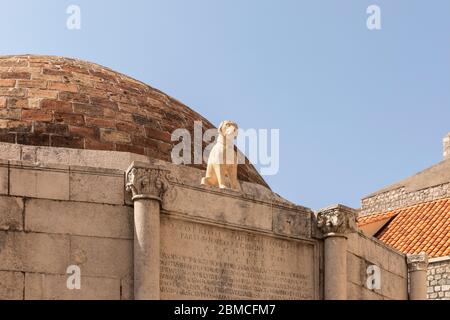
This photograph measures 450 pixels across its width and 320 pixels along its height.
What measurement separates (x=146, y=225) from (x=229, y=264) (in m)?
1.70

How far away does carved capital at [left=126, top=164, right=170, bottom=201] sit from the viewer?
1559 centimetres

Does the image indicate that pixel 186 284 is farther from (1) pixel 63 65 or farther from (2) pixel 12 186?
(1) pixel 63 65

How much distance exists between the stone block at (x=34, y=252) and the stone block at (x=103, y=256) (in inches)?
6.9

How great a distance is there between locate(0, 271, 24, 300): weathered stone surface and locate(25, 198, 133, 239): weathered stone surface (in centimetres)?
72

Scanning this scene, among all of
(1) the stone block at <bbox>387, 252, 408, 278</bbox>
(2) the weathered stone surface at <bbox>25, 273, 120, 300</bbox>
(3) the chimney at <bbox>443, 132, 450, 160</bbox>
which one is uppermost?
(3) the chimney at <bbox>443, 132, 450, 160</bbox>

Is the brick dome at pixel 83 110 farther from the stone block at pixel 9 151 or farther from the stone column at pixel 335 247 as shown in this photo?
the stone column at pixel 335 247

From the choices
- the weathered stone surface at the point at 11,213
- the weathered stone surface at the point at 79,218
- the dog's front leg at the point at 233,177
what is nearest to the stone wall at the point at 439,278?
the dog's front leg at the point at 233,177

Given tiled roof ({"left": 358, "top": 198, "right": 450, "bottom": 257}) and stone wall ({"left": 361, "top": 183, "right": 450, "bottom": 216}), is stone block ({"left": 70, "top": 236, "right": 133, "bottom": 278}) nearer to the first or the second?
tiled roof ({"left": 358, "top": 198, "right": 450, "bottom": 257})

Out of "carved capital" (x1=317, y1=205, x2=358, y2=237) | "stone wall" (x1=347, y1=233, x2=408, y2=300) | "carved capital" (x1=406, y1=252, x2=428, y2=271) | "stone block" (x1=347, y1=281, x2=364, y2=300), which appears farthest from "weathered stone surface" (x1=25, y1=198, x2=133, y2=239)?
"carved capital" (x1=406, y1=252, x2=428, y2=271)

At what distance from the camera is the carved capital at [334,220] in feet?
57.4

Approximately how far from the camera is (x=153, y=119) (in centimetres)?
2048

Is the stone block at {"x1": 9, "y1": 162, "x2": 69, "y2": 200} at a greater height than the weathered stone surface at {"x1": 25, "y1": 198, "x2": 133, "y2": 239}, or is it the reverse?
the stone block at {"x1": 9, "y1": 162, "x2": 69, "y2": 200}

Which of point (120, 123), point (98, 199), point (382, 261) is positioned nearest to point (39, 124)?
point (120, 123)

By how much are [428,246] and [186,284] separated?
21684 mm
